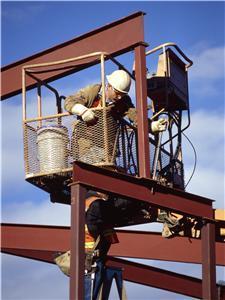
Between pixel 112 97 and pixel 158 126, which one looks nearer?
pixel 112 97

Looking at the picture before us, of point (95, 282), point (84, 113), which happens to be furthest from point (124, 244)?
point (84, 113)

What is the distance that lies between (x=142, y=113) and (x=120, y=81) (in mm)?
806

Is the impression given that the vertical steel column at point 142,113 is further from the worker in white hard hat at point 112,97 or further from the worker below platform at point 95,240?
the worker below platform at point 95,240

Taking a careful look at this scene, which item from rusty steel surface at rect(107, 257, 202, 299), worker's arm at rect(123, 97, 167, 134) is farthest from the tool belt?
rusty steel surface at rect(107, 257, 202, 299)

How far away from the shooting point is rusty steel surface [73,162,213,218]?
39.9 ft

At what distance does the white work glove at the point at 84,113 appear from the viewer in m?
13.2

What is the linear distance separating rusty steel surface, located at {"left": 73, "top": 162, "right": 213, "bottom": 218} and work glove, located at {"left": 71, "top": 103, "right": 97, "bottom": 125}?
1093 mm

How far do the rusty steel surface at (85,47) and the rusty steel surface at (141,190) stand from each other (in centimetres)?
226

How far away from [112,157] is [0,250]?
3.92m

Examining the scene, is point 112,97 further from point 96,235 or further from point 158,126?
point 96,235

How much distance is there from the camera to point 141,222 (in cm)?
1554

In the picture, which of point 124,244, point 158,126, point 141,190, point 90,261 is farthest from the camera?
point 124,244

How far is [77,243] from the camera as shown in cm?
1168

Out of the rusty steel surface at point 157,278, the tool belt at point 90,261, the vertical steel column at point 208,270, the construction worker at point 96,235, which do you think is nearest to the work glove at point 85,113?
the construction worker at point 96,235
